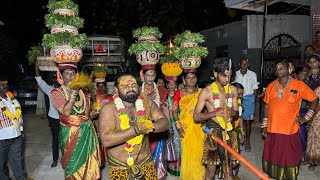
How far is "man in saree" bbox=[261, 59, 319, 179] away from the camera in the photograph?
202 inches

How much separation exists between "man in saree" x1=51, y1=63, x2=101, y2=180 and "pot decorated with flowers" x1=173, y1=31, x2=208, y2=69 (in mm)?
1902

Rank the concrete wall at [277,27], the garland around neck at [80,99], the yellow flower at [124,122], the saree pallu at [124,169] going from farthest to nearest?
the concrete wall at [277,27] → the garland around neck at [80,99] → the saree pallu at [124,169] → the yellow flower at [124,122]

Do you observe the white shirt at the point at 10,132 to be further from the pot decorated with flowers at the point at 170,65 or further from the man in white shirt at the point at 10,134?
the pot decorated with flowers at the point at 170,65

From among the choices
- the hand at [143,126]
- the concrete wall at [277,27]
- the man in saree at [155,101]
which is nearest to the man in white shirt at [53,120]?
the man in saree at [155,101]

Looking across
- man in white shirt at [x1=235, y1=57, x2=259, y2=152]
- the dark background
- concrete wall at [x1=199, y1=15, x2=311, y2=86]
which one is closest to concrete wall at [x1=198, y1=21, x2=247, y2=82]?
concrete wall at [x1=199, y1=15, x2=311, y2=86]

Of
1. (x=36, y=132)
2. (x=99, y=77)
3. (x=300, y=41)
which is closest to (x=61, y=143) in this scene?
(x=99, y=77)

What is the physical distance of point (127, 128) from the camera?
3408 mm

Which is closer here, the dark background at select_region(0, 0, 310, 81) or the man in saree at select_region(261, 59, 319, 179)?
the man in saree at select_region(261, 59, 319, 179)

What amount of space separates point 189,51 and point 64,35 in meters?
2.10

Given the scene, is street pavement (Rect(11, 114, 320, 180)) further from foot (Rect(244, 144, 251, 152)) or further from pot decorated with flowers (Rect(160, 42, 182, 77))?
pot decorated with flowers (Rect(160, 42, 182, 77))

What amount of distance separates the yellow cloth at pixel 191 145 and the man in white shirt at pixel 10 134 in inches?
106

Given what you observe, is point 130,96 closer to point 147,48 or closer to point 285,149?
point 147,48

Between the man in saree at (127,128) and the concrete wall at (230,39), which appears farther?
the concrete wall at (230,39)

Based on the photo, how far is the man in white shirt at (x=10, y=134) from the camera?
5.12 metres
